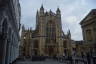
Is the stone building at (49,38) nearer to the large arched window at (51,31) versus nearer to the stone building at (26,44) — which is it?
the large arched window at (51,31)

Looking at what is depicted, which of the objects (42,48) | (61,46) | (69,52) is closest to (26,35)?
(42,48)

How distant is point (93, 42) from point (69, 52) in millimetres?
41330

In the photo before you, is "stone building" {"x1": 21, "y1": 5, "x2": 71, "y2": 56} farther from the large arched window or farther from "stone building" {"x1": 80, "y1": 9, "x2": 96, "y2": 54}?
"stone building" {"x1": 80, "y1": 9, "x2": 96, "y2": 54}

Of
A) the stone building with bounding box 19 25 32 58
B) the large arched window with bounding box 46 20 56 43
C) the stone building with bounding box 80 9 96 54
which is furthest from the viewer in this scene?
the large arched window with bounding box 46 20 56 43

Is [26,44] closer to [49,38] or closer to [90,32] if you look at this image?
[49,38]

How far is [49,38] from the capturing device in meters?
57.3

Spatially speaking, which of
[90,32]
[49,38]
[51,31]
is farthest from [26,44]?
[90,32]

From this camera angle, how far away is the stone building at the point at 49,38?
55.6m

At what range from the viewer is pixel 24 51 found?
60.2 m

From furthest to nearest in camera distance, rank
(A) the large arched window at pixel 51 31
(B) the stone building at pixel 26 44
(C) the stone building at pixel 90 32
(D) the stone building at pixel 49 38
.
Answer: (A) the large arched window at pixel 51 31
(B) the stone building at pixel 26 44
(D) the stone building at pixel 49 38
(C) the stone building at pixel 90 32

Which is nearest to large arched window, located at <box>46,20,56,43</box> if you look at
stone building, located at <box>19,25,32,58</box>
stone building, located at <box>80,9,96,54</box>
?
stone building, located at <box>19,25,32,58</box>

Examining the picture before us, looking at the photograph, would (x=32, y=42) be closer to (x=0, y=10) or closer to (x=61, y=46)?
(x=61, y=46)

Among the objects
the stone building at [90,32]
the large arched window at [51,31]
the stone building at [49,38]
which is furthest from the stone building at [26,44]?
the stone building at [90,32]

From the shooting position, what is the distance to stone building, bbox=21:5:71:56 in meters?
55.6
